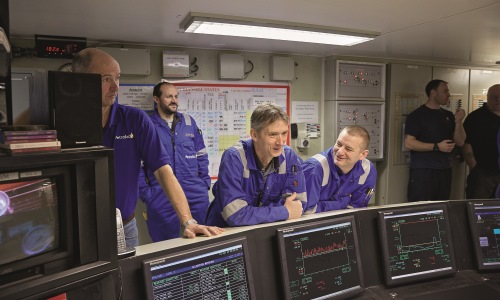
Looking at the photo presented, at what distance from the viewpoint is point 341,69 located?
403 centimetres

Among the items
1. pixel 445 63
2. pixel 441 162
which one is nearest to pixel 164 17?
pixel 441 162

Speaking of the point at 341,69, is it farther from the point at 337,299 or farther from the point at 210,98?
the point at 337,299

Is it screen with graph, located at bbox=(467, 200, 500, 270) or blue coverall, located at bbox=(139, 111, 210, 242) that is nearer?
screen with graph, located at bbox=(467, 200, 500, 270)

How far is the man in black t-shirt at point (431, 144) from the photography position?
4.08 m

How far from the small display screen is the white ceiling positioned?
1487 mm

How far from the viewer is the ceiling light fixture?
7.84ft

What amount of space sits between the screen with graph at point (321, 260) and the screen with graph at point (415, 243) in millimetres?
178

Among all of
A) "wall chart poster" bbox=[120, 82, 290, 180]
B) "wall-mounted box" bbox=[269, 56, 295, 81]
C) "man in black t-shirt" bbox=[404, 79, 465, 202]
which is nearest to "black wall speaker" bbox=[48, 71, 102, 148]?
"wall chart poster" bbox=[120, 82, 290, 180]

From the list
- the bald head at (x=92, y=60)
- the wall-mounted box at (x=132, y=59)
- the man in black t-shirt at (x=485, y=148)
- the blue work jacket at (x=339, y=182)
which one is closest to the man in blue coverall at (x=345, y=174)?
the blue work jacket at (x=339, y=182)

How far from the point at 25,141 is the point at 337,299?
3.96 feet

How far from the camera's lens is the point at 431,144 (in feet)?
13.2

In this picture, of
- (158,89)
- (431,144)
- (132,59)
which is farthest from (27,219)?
(431,144)

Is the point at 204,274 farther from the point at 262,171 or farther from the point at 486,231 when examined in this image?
the point at 486,231

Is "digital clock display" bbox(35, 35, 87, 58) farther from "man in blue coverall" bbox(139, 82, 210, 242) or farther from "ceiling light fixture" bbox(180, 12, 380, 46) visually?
"ceiling light fixture" bbox(180, 12, 380, 46)
